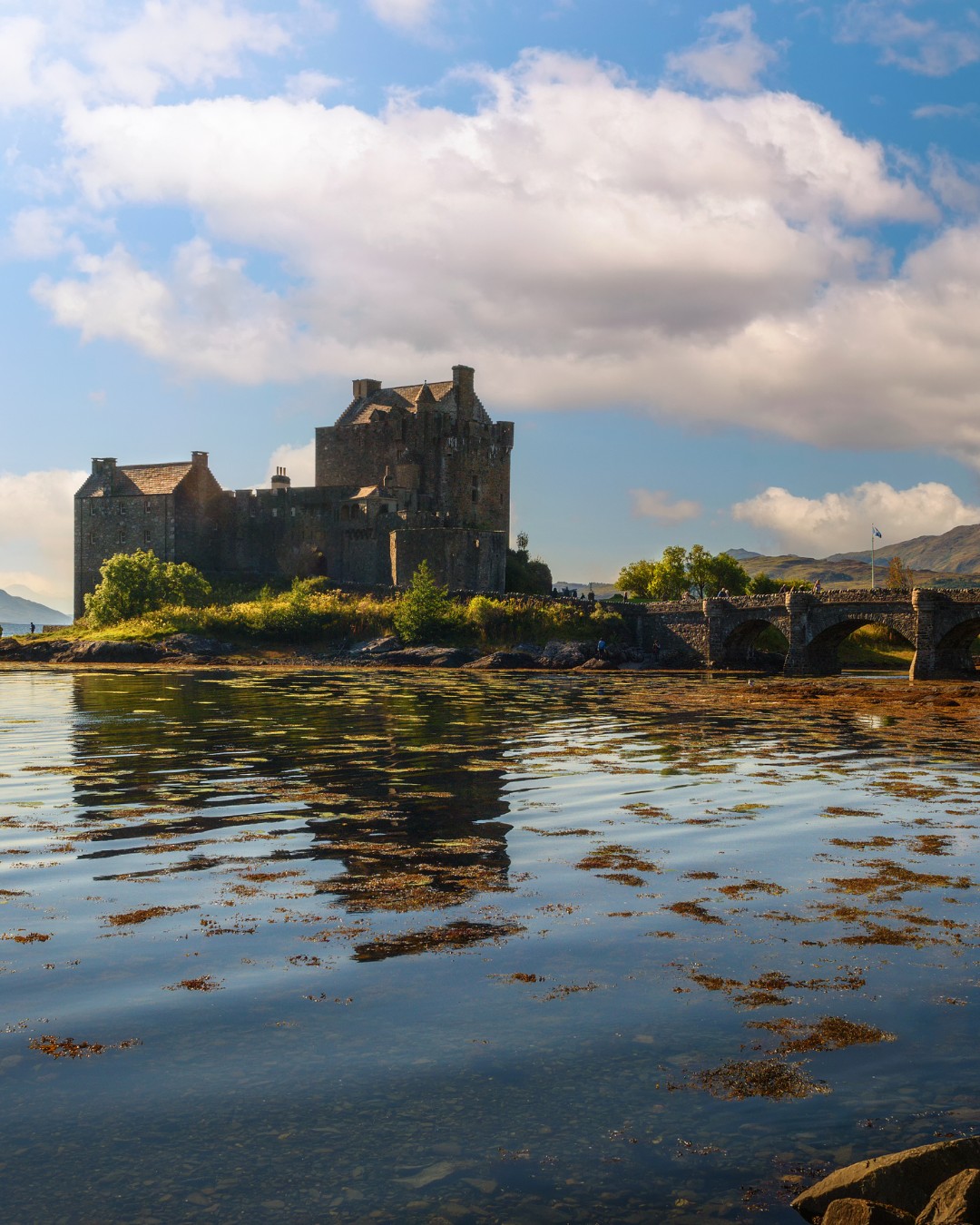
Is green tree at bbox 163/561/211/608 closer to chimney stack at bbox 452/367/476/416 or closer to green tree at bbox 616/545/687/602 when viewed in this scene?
chimney stack at bbox 452/367/476/416

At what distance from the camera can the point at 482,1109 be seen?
6918 millimetres

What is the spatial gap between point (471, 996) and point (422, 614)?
235 ft

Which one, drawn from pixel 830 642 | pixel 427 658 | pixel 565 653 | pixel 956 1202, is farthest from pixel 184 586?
pixel 956 1202

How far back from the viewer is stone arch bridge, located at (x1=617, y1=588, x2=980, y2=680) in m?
65.8

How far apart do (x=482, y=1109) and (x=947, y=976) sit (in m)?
4.49

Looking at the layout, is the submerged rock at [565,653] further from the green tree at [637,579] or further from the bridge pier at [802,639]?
the green tree at [637,579]

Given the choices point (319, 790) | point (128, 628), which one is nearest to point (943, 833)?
point (319, 790)

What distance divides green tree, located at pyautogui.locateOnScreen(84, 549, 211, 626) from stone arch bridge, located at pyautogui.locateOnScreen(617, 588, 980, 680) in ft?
110

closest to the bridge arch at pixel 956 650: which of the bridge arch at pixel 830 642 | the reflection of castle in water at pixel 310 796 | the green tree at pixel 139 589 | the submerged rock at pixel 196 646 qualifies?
the bridge arch at pixel 830 642

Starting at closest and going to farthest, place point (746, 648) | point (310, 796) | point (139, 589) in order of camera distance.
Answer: point (310, 796) → point (746, 648) → point (139, 589)

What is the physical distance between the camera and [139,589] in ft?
288

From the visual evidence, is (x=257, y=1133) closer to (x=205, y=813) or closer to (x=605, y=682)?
(x=205, y=813)

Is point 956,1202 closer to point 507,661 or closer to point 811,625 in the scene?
point 811,625

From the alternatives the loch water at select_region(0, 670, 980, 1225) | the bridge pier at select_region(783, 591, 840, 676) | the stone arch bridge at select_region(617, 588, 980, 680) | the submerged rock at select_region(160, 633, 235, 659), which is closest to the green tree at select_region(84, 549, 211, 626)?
the submerged rock at select_region(160, 633, 235, 659)
